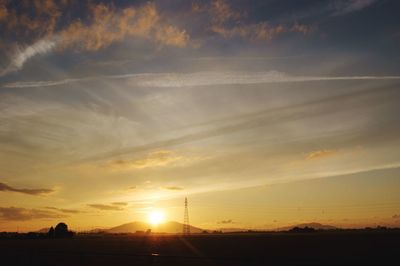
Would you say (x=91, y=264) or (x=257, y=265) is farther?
(x=91, y=264)

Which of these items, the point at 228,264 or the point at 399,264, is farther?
the point at 228,264

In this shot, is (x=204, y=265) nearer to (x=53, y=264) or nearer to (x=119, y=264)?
(x=119, y=264)

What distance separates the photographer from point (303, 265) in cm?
4094

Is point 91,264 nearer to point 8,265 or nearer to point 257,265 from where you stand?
point 8,265

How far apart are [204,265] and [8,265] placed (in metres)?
22.1

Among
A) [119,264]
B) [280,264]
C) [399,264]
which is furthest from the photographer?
[119,264]

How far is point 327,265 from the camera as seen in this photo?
40.5 metres

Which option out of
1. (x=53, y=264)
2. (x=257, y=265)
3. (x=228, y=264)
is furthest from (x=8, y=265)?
(x=257, y=265)

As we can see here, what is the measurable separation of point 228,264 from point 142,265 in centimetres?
927

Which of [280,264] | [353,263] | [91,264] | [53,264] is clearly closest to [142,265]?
[91,264]

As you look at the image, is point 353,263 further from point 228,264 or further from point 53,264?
point 53,264

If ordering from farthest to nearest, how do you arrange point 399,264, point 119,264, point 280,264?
point 119,264, point 280,264, point 399,264

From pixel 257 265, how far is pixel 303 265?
182 inches

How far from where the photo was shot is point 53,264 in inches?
1837
